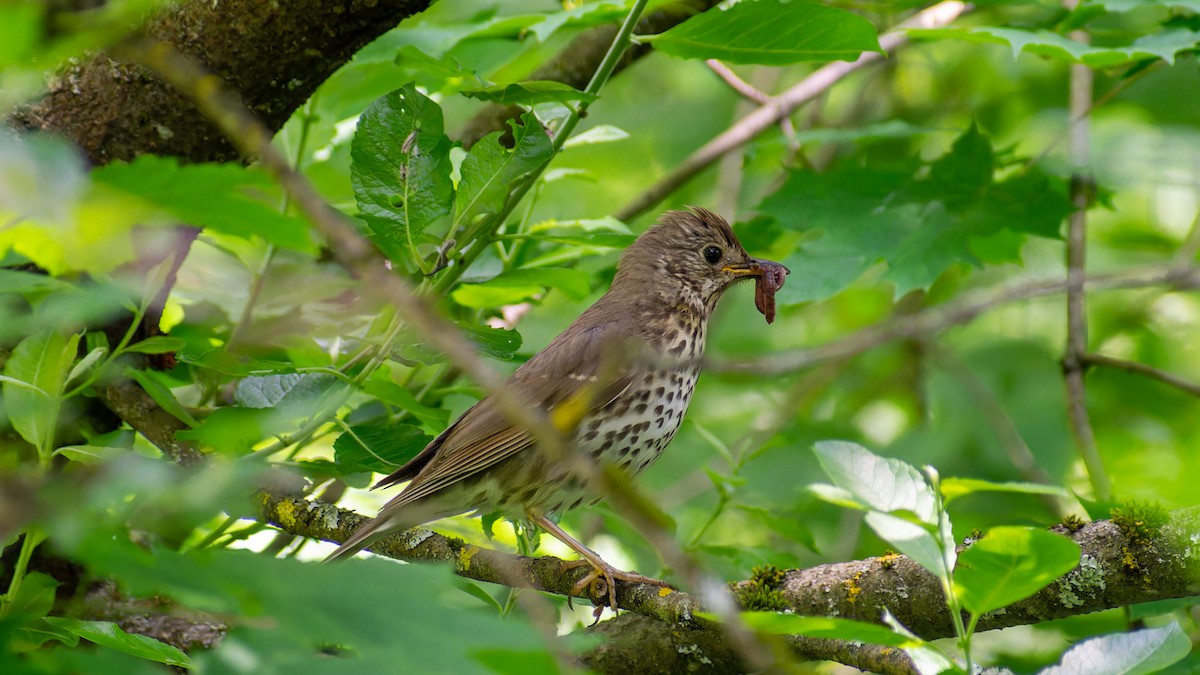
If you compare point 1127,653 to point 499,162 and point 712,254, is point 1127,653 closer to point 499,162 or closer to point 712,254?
point 499,162

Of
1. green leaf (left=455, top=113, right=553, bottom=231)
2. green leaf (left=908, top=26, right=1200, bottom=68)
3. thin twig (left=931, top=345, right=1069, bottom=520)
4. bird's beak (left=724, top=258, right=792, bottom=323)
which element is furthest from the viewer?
thin twig (left=931, top=345, right=1069, bottom=520)

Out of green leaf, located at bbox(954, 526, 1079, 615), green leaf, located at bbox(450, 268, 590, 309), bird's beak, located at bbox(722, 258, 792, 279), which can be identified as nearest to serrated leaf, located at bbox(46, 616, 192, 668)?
green leaf, located at bbox(954, 526, 1079, 615)

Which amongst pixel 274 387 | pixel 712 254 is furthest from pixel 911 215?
pixel 274 387

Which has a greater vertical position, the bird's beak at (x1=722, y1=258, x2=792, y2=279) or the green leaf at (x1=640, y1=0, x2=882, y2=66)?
the green leaf at (x1=640, y1=0, x2=882, y2=66)

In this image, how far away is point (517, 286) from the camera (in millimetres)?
3486

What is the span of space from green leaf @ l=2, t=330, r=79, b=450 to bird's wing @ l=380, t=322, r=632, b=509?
1.04 m

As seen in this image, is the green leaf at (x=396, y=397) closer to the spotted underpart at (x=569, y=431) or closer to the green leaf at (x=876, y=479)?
the spotted underpart at (x=569, y=431)

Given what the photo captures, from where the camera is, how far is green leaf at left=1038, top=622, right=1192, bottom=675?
6.07ft

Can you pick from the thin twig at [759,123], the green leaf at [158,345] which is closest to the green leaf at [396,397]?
the green leaf at [158,345]

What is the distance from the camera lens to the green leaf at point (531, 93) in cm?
302

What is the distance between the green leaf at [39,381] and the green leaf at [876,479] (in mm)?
1914

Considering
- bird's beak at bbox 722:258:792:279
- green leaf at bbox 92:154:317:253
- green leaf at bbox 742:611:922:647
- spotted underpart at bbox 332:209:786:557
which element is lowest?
spotted underpart at bbox 332:209:786:557

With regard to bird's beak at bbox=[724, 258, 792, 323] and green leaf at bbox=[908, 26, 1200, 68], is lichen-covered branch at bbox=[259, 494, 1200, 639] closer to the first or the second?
bird's beak at bbox=[724, 258, 792, 323]

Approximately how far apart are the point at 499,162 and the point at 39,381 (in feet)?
4.30
